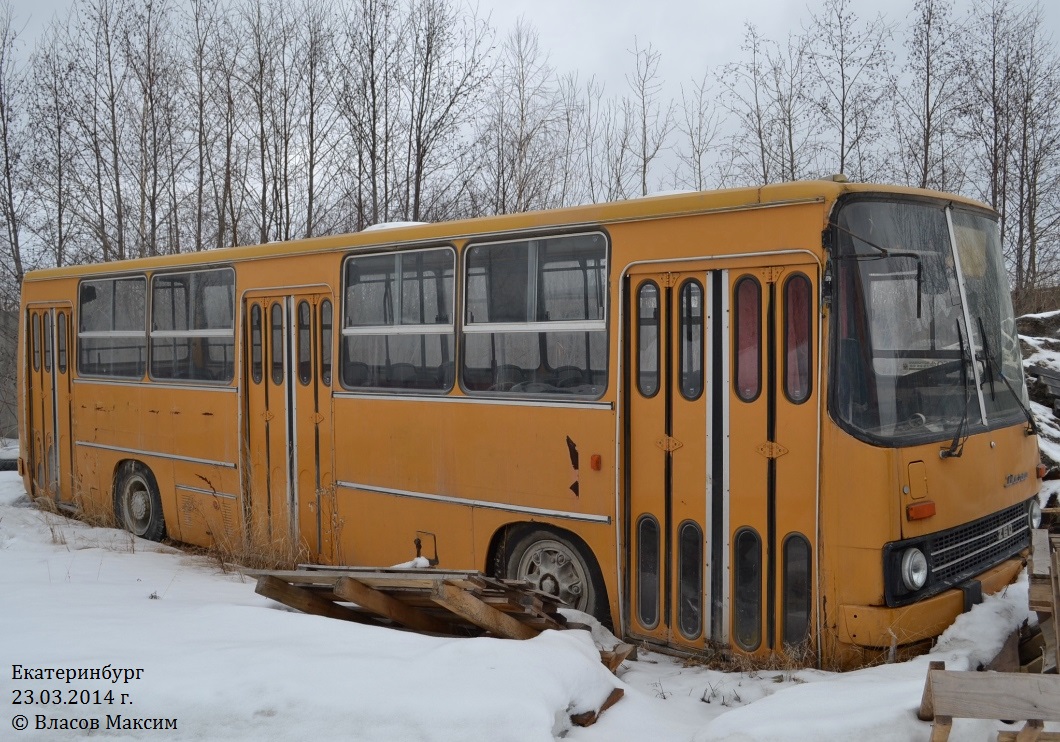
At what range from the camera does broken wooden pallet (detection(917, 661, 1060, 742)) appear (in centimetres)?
355

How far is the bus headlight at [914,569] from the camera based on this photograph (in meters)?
5.08

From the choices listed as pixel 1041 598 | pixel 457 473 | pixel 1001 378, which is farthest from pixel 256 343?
pixel 1041 598

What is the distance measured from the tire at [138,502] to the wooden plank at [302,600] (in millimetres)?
5229

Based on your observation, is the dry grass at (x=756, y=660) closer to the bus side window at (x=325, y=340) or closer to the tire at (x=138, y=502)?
the bus side window at (x=325, y=340)

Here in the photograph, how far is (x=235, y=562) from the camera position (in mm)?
8656

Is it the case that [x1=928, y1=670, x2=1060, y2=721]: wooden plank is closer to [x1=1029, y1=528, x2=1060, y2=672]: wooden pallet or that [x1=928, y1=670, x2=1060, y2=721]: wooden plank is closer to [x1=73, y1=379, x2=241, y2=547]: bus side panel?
[x1=1029, y1=528, x2=1060, y2=672]: wooden pallet

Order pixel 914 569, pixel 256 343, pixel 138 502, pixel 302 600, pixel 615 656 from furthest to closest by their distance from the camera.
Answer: pixel 138 502
pixel 256 343
pixel 302 600
pixel 615 656
pixel 914 569

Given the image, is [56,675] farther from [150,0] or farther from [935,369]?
[150,0]

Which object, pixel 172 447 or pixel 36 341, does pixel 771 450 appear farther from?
pixel 36 341

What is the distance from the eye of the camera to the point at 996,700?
3.59 meters

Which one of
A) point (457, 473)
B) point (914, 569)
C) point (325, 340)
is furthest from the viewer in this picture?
point (325, 340)

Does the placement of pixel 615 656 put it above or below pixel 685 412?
below

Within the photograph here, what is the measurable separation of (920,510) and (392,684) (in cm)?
299

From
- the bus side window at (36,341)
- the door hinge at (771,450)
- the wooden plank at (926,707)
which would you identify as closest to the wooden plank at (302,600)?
the door hinge at (771,450)
